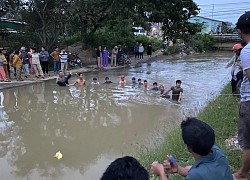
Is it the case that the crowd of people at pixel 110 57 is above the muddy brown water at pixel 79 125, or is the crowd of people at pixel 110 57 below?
above

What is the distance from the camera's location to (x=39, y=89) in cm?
1428

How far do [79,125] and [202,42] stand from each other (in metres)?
35.3

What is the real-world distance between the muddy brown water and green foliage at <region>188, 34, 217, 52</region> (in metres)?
26.3

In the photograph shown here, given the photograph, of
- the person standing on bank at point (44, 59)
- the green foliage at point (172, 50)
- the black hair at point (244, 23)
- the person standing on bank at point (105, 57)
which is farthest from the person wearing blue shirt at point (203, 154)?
the green foliage at point (172, 50)

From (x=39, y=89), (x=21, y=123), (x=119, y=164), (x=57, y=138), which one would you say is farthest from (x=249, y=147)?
(x=39, y=89)

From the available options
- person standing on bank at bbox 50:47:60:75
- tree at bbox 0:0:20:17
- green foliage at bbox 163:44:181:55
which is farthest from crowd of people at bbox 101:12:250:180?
green foliage at bbox 163:44:181:55

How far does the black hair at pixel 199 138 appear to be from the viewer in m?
2.58

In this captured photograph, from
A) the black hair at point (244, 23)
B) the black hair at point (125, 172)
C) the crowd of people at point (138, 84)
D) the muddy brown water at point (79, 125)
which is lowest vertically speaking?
the muddy brown water at point (79, 125)

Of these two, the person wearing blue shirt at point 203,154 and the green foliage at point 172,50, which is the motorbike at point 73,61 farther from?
the person wearing blue shirt at point 203,154

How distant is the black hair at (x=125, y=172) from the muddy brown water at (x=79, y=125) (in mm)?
4136

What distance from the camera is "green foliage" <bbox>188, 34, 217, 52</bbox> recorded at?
40719 millimetres

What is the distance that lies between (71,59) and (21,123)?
39.5ft

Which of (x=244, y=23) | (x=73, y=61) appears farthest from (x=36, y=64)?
(x=244, y=23)

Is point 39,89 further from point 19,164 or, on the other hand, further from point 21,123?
point 19,164
